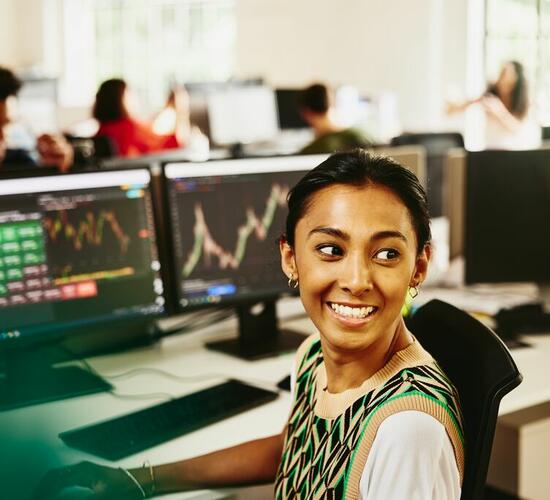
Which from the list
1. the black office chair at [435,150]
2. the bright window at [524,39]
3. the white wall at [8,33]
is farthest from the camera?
the white wall at [8,33]

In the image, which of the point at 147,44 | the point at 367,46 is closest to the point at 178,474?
the point at 367,46

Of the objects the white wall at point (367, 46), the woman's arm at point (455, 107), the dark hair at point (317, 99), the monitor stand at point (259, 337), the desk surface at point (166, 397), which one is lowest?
the desk surface at point (166, 397)

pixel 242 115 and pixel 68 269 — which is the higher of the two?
pixel 242 115

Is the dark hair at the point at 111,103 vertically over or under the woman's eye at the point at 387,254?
over

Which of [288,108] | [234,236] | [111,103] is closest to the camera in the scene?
[234,236]

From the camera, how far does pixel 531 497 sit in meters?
2.39

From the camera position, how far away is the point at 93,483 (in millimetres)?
1268

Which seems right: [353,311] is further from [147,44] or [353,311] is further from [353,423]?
[147,44]

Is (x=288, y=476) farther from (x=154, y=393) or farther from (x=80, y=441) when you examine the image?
(x=154, y=393)

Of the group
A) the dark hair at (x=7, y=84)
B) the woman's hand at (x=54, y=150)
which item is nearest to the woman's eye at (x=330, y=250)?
the woman's hand at (x=54, y=150)

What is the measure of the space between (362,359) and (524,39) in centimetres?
638

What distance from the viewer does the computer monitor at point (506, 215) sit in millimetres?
2188

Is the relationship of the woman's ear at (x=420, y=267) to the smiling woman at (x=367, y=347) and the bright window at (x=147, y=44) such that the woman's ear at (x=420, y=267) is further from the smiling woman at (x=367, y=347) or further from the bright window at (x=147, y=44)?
the bright window at (x=147, y=44)

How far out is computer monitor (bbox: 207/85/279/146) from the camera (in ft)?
17.8
